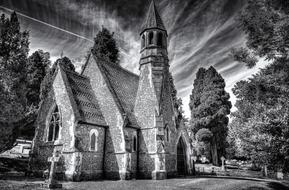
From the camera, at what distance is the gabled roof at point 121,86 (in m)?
21.7

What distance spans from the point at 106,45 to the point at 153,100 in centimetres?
1543

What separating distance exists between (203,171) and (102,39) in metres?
23.7

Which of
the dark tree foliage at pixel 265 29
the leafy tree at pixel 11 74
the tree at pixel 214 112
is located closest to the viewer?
the dark tree foliage at pixel 265 29

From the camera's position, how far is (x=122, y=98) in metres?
22.9

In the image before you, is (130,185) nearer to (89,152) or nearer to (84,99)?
(89,152)

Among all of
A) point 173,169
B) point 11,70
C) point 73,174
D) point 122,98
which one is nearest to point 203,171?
point 173,169

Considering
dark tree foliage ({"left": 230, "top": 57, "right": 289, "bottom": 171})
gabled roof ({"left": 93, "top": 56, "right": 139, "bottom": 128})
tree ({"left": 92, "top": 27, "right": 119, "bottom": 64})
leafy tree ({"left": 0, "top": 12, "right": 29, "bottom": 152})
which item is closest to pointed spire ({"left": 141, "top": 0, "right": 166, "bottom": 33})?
gabled roof ({"left": 93, "top": 56, "right": 139, "bottom": 128})

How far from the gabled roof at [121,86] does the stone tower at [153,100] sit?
942 mm

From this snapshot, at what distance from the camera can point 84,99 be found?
2095cm

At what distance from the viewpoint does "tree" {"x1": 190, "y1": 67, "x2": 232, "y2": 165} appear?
123 ft

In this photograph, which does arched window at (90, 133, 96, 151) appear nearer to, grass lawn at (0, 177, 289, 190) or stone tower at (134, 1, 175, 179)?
grass lawn at (0, 177, 289, 190)

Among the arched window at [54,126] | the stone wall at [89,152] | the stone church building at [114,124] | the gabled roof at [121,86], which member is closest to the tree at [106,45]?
the gabled roof at [121,86]

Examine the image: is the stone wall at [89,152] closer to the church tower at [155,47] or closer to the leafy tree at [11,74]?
the leafy tree at [11,74]

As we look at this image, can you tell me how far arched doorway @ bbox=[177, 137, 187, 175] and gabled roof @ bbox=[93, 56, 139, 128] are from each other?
619 cm
